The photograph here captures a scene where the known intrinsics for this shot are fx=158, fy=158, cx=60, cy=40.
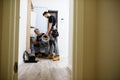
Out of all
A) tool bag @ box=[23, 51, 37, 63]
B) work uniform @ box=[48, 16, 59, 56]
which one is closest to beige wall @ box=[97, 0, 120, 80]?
tool bag @ box=[23, 51, 37, 63]

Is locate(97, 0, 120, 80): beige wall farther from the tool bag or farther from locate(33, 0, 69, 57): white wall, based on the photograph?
locate(33, 0, 69, 57): white wall

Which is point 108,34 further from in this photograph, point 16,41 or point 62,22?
point 62,22

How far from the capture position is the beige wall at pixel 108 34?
5.87 feet

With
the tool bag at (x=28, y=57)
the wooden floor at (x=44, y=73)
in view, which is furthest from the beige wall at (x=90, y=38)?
the tool bag at (x=28, y=57)

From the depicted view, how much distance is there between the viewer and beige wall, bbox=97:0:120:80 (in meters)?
1.79

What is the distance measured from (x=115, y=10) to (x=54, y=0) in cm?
460

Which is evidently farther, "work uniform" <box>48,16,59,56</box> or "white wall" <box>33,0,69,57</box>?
"white wall" <box>33,0,69,57</box>

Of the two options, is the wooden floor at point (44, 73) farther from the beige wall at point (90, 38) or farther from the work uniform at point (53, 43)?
the work uniform at point (53, 43)

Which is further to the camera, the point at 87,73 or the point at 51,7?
the point at 51,7

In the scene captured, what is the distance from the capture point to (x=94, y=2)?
1.79 metres

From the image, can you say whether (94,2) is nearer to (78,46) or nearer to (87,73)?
(78,46)

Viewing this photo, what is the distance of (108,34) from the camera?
1801 millimetres

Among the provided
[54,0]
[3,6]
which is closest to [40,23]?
[54,0]

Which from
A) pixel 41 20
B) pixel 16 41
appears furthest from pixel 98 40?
pixel 41 20
